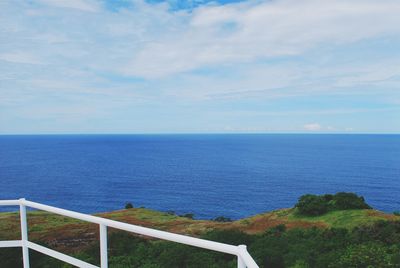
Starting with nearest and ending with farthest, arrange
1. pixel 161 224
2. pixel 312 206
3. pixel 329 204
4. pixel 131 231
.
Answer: pixel 131 231, pixel 161 224, pixel 312 206, pixel 329 204

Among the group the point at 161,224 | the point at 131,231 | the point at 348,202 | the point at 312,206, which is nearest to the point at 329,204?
the point at 348,202

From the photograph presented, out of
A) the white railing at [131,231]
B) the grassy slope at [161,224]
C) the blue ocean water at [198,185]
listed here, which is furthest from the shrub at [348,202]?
the white railing at [131,231]

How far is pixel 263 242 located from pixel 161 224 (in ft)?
46.3

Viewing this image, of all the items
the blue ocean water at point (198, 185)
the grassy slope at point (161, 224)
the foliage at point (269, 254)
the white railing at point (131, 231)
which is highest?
the white railing at point (131, 231)

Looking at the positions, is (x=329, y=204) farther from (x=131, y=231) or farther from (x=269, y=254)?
(x=131, y=231)

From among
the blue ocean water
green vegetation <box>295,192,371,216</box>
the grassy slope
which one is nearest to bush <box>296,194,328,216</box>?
green vegetation <box>295,192,371,216</box>

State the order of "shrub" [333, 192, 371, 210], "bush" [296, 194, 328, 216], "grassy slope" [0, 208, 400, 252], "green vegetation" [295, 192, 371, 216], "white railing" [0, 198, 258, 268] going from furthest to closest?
"bush" [296, 194, 328, 216], "green vegetation" [295, 192, 371, 216], "shrub" [333, 192, 371, 210], "grassy slope" [0, 208, 400, 252], "white railing" [0, 198, 258, 268]

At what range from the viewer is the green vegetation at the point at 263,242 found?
355 inches

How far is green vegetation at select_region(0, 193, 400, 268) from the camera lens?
9023 millimetres

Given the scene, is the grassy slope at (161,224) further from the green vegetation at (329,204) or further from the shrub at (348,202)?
the shrub at (348,202)

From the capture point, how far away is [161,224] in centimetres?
2569

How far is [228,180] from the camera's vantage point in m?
78.8

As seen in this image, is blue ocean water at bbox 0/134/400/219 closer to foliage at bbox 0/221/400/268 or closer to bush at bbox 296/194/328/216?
bush at bbox 296/194/328/216

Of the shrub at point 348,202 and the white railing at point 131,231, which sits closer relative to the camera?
the white railing at point 131,231
